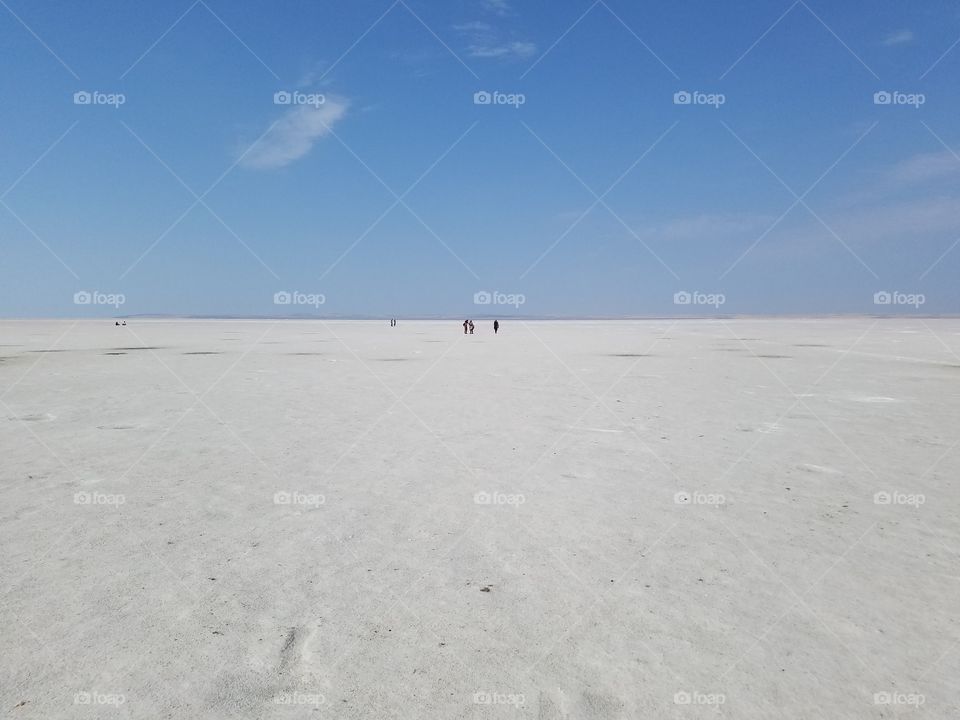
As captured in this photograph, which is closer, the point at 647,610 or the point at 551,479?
the point at 647,610

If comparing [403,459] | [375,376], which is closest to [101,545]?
[403,459]

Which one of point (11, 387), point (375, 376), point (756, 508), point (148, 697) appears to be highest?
point (375, 376)

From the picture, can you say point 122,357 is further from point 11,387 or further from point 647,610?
point 647,610

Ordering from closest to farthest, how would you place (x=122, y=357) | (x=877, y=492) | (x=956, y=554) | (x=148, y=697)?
(x=148, y=697) < (x=956, y=554) < (x=877, y=492) < (x=122, y=357)

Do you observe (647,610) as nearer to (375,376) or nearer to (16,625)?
(16,625)

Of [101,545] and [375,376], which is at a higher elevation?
[375,376]

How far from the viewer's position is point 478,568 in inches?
177

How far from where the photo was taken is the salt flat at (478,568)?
120 inches

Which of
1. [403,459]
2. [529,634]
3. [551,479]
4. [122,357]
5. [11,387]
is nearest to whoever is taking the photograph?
[529,634]

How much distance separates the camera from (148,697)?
293 centimetres

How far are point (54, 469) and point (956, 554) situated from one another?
387 inches

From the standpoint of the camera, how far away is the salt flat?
9.99 feet

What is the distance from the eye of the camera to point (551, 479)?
6902 millimetres

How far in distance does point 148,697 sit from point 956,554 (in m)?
6.19
